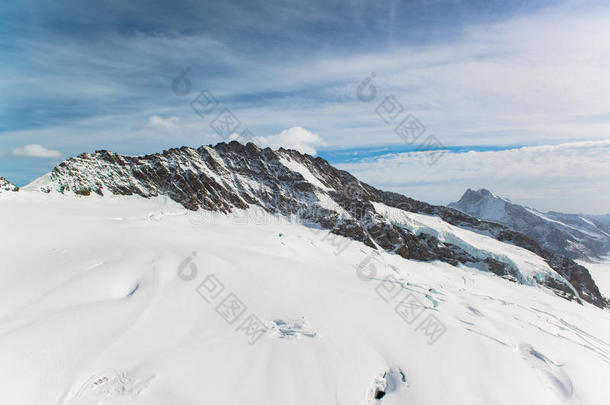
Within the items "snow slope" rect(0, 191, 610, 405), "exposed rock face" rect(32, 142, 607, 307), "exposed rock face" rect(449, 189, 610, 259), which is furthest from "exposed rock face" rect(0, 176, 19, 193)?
"exposed rock face" rect(449, 189, 610, 259)

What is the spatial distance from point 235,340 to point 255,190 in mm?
64061

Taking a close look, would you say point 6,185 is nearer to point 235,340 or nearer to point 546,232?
point 235,340

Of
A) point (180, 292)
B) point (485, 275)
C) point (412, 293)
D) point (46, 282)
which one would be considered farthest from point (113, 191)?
point (485, 275)

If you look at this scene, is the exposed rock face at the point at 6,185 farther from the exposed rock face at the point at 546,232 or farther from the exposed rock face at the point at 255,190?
the exposed rock face at the point at 546,232

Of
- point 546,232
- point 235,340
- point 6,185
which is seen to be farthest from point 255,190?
point 546,232

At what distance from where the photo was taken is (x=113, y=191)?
61.7 metres

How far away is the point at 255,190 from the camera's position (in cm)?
7575

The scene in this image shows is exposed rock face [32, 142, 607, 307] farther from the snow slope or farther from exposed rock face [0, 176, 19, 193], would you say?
the snow slope

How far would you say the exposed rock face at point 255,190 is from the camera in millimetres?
64438

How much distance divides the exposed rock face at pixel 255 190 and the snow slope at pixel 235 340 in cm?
4341

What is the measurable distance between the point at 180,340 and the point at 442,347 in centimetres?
1449

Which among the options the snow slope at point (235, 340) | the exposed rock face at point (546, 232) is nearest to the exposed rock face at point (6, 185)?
the snow slope at point (235, 340)

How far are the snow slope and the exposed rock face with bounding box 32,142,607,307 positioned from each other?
43.4m

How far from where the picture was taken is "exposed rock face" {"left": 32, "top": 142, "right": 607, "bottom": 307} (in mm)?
64438
